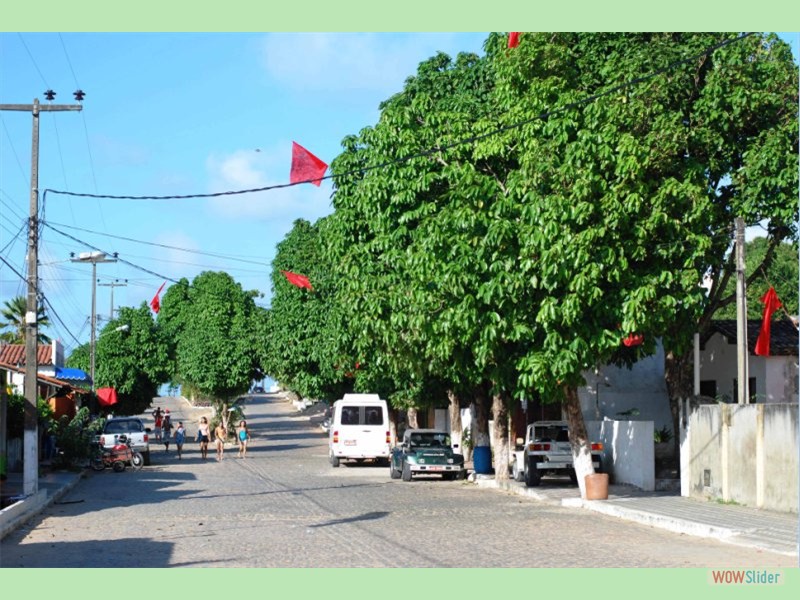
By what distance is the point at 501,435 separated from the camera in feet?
102

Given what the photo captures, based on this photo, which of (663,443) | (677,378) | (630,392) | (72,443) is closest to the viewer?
(677,378)

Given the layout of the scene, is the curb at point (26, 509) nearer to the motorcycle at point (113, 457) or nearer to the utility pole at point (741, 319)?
the motorcycle at point (113, 457)

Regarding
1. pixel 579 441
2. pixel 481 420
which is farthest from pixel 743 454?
pixel 481 420

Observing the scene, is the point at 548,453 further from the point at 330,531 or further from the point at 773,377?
the point at 330,531

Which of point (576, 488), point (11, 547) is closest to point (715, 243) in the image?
point (576, 488)

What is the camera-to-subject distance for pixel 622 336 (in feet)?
70.5

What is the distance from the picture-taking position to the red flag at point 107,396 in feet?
208

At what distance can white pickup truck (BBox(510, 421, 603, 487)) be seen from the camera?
28.9 metres

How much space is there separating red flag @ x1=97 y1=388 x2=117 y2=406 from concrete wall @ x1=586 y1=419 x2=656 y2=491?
129ft

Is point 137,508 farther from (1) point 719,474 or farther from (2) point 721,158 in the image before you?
(2) point 721,158

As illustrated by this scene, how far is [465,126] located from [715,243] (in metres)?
5.89

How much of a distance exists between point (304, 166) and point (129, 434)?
725 inches

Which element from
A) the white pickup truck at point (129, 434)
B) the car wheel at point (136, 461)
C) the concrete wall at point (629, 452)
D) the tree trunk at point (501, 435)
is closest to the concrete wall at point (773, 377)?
the concrete wall at point (629, 452)

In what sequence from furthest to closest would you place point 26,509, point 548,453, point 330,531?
point 548,453 → point 26,509 → point 330,531
